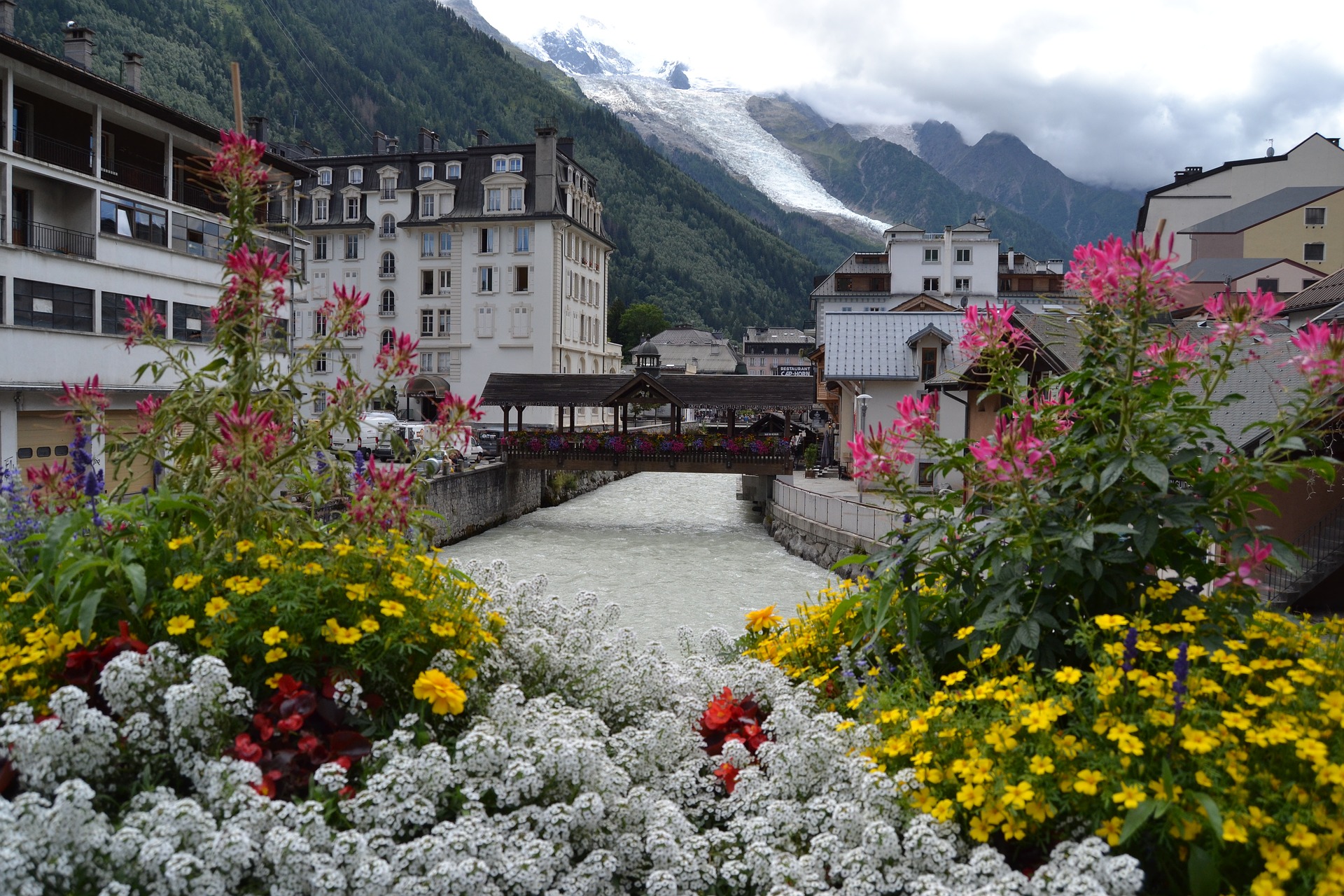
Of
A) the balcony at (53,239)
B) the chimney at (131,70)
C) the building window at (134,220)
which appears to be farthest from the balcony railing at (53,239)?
the chimney at (131,70)

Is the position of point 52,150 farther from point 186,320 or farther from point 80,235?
point 186,320

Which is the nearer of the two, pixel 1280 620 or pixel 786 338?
pixel 1280 620

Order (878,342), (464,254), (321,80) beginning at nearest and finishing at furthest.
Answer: (878,342) < (464,254) < (321,80)

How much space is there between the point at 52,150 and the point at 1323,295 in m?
30.9

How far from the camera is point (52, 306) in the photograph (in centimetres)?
2544

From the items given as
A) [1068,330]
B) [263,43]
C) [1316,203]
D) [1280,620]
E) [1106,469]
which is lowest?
[1280,620]

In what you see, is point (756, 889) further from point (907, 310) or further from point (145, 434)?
point (907, 310)

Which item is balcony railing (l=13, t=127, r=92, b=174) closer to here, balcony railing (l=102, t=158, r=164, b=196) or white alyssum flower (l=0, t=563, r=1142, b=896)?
balcony railing (l=102, t=158, r=164, b=196)

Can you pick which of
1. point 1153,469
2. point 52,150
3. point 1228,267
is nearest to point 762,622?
point 1153,469

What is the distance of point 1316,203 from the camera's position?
167 feet

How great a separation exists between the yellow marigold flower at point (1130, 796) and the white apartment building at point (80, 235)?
2331cm

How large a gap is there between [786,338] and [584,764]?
158420 millimetres

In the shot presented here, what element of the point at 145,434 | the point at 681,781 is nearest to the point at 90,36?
the point at 145,434

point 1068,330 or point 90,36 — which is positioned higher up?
point 90,36
